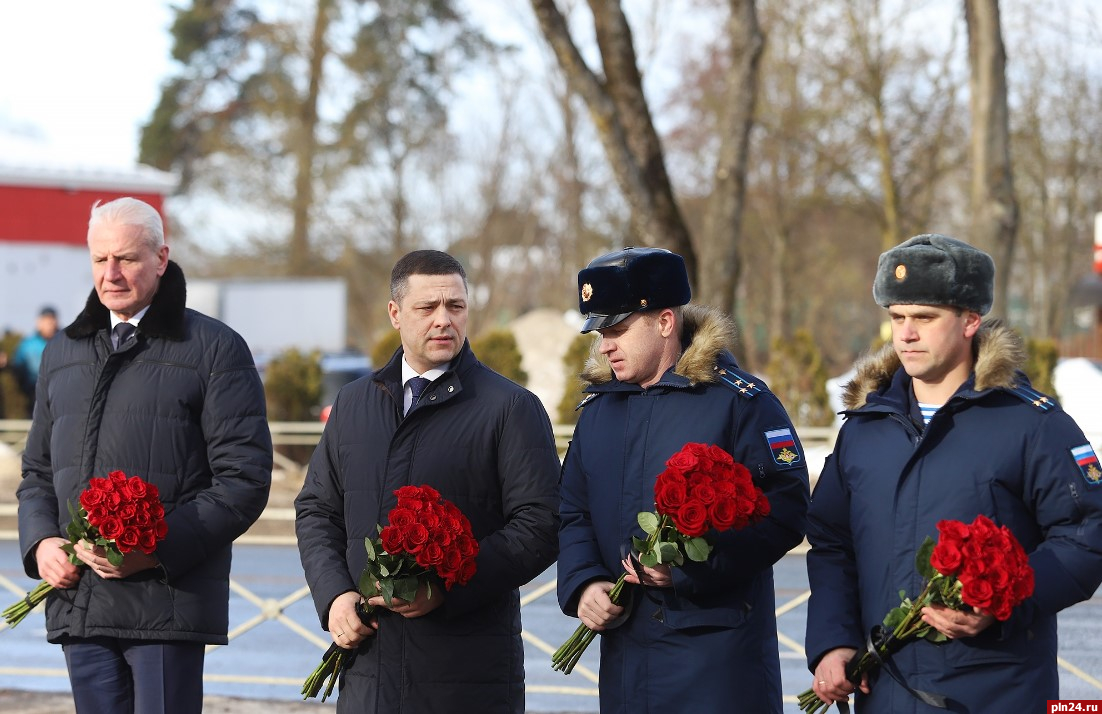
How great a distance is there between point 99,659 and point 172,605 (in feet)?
0.98

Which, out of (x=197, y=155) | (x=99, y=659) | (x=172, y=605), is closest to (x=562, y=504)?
(x=172, y=605)

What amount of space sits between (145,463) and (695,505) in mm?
1967

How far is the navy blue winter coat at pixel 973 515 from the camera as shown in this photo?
134 inches

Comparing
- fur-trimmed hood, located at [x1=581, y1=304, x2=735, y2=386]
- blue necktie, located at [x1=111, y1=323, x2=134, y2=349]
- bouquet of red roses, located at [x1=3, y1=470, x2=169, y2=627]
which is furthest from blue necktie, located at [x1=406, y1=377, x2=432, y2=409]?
blue necktie, located at [x1=111, y1=323, x2=134, y2=349]

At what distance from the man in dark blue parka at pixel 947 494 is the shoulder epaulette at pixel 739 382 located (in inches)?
12.1

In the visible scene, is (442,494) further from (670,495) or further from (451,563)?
(670,495)

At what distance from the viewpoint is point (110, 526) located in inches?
164

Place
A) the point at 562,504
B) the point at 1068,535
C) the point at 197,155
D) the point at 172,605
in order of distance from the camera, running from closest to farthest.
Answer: the point at 1068,535 → the point at 562,504 → the point at 172,605 → the point at 197,155

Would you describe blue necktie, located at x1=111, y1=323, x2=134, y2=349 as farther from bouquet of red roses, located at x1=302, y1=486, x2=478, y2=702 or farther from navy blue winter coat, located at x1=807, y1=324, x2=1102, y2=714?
navy blue winter coat, located at x1=807, y1=324, x2=1102, y2=714

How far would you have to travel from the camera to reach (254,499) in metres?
4.57

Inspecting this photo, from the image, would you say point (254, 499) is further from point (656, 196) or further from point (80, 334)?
point (656, 196)

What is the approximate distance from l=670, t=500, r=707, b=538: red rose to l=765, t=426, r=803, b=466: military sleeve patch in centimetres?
45

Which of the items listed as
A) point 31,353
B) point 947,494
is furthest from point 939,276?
point 31,353

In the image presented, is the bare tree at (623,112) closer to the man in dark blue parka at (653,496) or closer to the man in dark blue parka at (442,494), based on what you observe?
the man in dark blue parka at (442,494)
